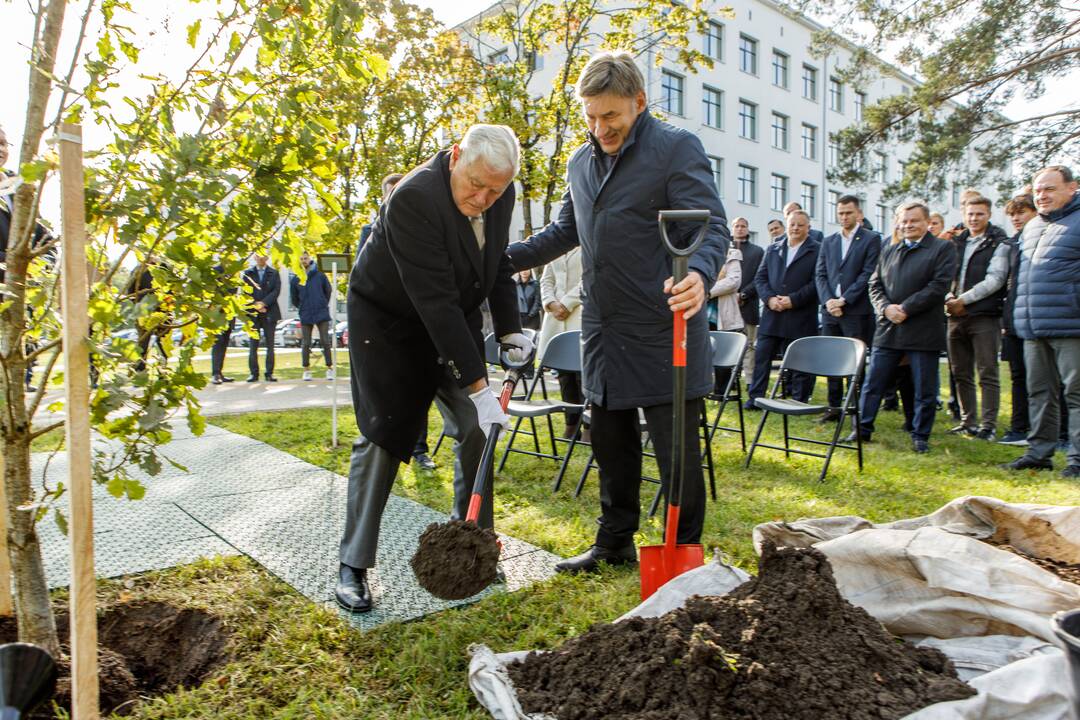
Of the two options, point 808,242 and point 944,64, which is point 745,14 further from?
point 808,242

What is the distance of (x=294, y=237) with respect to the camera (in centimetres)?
247

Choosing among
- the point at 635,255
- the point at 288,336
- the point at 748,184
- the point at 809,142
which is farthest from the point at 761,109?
the point at 635,255

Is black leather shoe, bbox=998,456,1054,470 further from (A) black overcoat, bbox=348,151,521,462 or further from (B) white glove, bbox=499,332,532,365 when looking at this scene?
(A) black overcoat, bbox=348,151,521,462

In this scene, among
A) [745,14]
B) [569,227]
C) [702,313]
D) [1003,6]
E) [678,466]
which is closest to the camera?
[678,466]

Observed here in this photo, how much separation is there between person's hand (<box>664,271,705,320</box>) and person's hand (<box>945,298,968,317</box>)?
5.07m

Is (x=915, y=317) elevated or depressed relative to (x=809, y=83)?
depressed

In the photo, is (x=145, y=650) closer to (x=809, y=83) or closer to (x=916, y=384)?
(x=916, y=384)

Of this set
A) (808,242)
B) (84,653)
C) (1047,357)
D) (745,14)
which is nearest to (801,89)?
(745,14)

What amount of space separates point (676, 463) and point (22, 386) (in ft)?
7.17

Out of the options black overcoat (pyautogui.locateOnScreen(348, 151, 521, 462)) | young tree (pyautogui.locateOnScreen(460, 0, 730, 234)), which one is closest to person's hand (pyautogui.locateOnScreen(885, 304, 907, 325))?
black overcoat (pyautogui.locateOnScreen(348, 151, 521, 462))

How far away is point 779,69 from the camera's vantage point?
123 feet

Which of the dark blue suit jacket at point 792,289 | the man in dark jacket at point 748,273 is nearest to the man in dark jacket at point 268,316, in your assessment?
the man in dark jacket at point 748,273

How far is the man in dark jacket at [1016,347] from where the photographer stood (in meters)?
6.31

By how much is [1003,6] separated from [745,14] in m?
23.6
